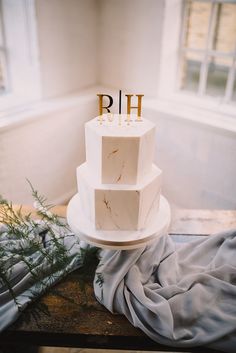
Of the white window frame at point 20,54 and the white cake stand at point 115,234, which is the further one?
the white window frame at point 20,54

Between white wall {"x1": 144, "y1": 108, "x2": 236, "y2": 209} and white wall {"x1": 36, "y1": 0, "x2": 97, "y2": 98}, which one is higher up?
white wall {"x1": 36, "y1": 0, "x2": 97, "y2": 98}

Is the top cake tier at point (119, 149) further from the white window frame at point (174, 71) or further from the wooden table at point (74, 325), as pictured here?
the white window frame at point (174, 71)

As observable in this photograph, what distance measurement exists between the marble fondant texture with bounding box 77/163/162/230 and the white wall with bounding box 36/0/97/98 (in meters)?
1.46

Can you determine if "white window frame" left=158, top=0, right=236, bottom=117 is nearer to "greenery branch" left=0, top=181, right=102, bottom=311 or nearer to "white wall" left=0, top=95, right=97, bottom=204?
"white wall" left=0, top=95, right=97, bottom=204

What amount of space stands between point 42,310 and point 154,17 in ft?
6.93

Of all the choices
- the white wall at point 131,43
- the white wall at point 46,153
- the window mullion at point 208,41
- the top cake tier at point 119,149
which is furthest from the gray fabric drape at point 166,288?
the white wall at point 131,43

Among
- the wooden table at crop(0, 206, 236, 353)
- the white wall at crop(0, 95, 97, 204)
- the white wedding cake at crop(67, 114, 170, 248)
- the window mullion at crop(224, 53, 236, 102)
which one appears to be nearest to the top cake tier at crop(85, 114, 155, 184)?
the white wedding cake at crop(67, 114, 170, 248)

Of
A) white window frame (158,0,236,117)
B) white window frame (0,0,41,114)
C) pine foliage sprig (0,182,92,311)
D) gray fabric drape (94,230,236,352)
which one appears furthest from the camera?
white window frame (158,0,236,117)

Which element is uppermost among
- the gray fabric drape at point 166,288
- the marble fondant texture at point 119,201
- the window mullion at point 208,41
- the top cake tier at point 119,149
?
the window mullion at point 208,41

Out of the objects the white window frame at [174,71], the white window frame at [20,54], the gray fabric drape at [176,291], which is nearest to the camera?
the gray fabric drape at [176,291]

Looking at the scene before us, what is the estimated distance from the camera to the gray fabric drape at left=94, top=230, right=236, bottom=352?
1.24 metres

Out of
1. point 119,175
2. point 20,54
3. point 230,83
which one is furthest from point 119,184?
point 20,54

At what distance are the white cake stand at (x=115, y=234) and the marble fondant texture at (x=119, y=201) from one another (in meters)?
0.03

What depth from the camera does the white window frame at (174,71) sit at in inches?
100
